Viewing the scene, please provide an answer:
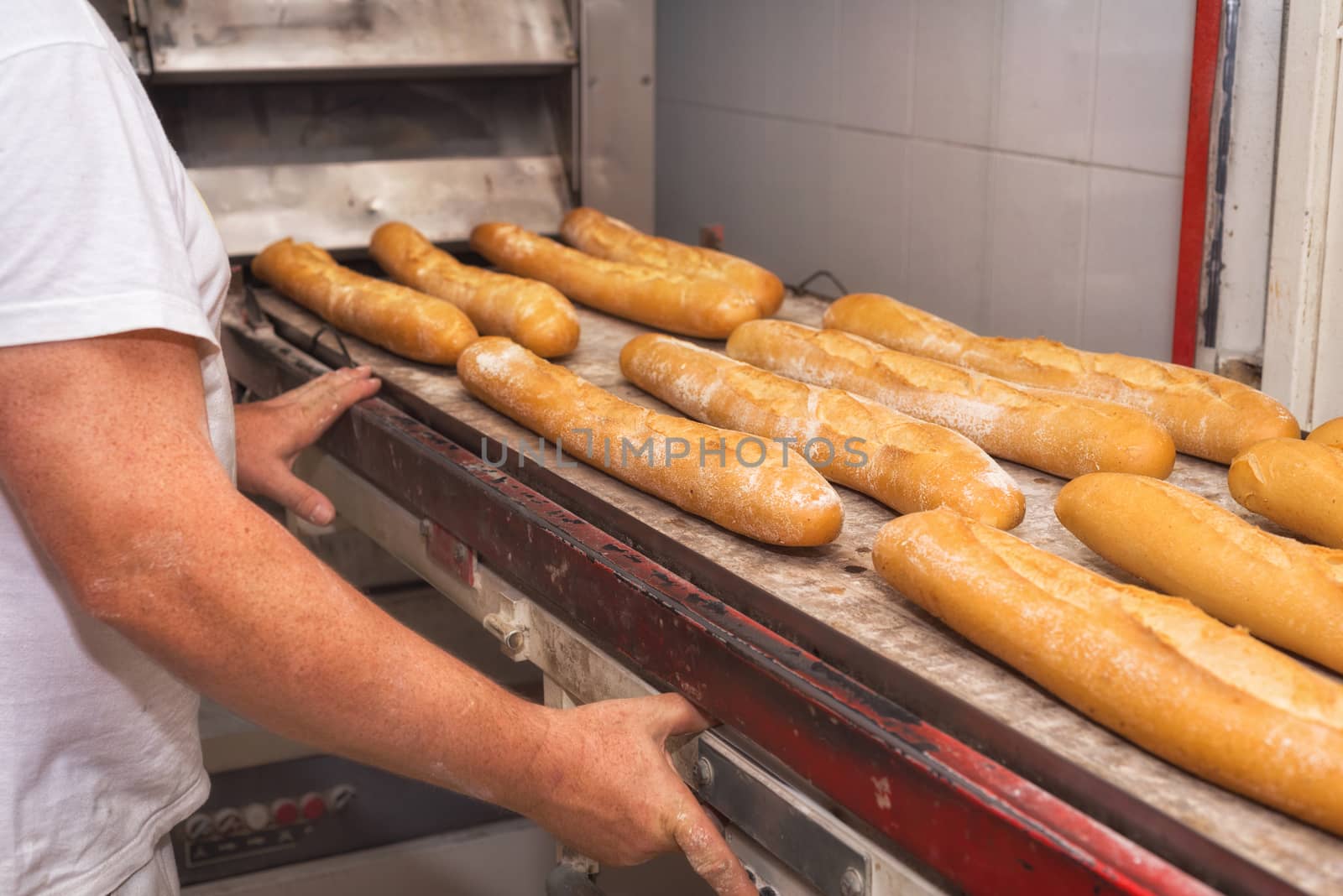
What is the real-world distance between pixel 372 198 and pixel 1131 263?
146cm

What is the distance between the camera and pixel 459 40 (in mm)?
2383

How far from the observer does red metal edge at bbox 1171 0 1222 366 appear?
5.61 ft

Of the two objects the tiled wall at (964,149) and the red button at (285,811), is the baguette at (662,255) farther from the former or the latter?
the red button at (285,811)

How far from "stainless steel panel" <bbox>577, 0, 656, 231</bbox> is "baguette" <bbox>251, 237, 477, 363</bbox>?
596mm

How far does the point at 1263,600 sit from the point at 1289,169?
84cm

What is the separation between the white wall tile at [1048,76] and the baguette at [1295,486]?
94 cm

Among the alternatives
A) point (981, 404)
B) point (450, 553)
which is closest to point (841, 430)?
point (981, 404)

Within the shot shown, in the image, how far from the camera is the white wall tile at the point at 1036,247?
209 cm

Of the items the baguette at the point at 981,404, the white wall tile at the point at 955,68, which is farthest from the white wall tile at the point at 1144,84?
the baguette at the point at 981,404

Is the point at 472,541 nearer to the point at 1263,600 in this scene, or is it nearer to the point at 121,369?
the point at 121,369

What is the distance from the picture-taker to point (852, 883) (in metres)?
0.96

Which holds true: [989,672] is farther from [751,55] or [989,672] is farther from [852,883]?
[751,55]

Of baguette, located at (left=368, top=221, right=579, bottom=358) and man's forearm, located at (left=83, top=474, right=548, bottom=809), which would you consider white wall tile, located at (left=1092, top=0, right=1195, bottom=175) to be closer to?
baguette, located at (left=368, top=221, right=579, bottom=358)

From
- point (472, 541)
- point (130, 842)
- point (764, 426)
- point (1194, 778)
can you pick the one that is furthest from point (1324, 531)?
point (130, 842)
